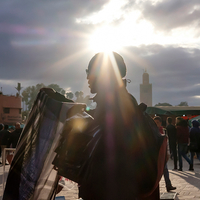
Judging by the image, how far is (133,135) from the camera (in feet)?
3.99

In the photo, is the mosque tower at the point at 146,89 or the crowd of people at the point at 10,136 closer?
the crowd of people at the point at 10,136

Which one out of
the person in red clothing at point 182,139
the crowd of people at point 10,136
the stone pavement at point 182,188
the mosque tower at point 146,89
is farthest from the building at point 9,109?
the mosque tower at point 146,89

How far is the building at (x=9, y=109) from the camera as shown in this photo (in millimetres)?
47784

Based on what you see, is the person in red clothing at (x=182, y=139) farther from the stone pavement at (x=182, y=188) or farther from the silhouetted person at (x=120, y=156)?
the silhouetted person at (x=120, y=156)

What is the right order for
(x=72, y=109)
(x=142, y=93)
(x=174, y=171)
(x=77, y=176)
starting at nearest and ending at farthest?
1. (x=77, y=176)
2. (x=72, y=109)
3. (x=174, y=171)
4. (x=142, y=93)

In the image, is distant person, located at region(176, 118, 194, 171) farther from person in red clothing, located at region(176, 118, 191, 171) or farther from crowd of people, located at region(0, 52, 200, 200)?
crowd of people, located at region(0, 52, 200, 200)

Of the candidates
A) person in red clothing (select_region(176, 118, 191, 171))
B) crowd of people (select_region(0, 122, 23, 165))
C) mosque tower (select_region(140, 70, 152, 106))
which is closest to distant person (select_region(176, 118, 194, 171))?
person in red clothing (select_region(176, 118, 191, 171))

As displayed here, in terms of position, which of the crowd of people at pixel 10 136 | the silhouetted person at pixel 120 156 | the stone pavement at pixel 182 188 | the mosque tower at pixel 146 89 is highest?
the mosque tower at pixel 146 89

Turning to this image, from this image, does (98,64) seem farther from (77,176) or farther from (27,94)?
(27,94)

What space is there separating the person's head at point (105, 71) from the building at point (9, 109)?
162 ft

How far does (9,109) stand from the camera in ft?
161

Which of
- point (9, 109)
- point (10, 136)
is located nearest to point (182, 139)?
point (10, 136)

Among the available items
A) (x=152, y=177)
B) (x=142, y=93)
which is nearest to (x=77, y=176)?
(x=152, y=177)

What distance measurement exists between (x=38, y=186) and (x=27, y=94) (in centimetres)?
11070
